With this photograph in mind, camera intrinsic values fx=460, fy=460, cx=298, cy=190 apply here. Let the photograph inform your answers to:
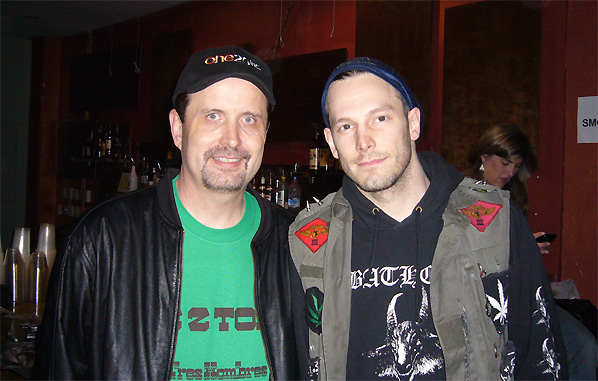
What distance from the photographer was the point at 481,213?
1482 mm

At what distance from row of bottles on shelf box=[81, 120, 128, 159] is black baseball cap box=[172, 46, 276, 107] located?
15.3 feet

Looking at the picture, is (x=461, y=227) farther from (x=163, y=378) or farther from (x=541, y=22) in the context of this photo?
(x=541, y=22)

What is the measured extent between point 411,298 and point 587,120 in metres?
2.28

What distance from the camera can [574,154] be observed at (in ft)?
9.80

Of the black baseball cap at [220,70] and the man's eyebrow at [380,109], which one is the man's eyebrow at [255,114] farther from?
the man's eyebrow at [380,109]

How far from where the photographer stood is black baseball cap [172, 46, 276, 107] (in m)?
1.52

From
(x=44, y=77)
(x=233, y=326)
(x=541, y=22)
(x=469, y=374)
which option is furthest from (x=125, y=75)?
(x=469, y=374)

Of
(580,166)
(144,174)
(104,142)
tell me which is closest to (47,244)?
(144,174)

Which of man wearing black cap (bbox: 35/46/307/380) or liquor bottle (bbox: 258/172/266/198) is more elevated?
liquor bottle (bbox: 258/172/266/198)

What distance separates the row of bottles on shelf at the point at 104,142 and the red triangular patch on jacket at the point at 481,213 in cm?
519

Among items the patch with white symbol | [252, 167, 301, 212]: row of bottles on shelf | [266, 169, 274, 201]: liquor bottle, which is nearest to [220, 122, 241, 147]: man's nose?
the patch with white symbol

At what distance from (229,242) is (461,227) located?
29.3 inches

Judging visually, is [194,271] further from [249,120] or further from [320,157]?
[320,157]

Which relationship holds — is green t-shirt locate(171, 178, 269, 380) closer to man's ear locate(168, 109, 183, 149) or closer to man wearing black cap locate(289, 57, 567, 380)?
man wearing black cap locate(289, 57, 567, 380)
